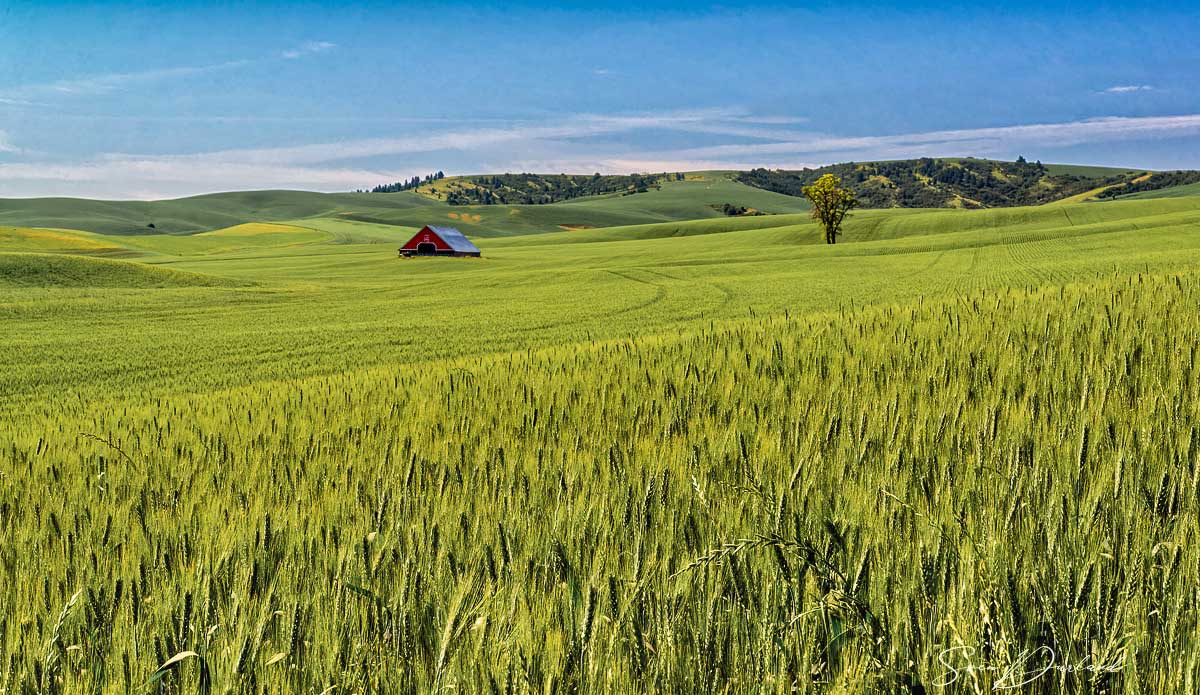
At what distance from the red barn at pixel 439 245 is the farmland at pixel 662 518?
76726 millimetres

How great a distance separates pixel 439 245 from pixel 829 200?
40569 millimetres

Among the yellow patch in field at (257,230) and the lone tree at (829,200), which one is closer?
the lone tree at (829,200)

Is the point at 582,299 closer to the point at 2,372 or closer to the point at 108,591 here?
the point at 2,372

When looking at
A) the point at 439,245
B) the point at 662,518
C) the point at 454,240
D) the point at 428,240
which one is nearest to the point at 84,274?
the point at 662,518

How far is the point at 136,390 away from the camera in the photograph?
11461 millimetres

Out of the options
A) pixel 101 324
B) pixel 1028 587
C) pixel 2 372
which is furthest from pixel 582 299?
pixel 1028 587

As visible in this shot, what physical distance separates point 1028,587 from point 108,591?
2.33 metres

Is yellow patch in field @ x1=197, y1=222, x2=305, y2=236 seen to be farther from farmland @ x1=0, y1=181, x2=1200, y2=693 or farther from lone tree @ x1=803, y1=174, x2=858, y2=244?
farmland @ x1=0, y1=181, x2=1200, y2=693
